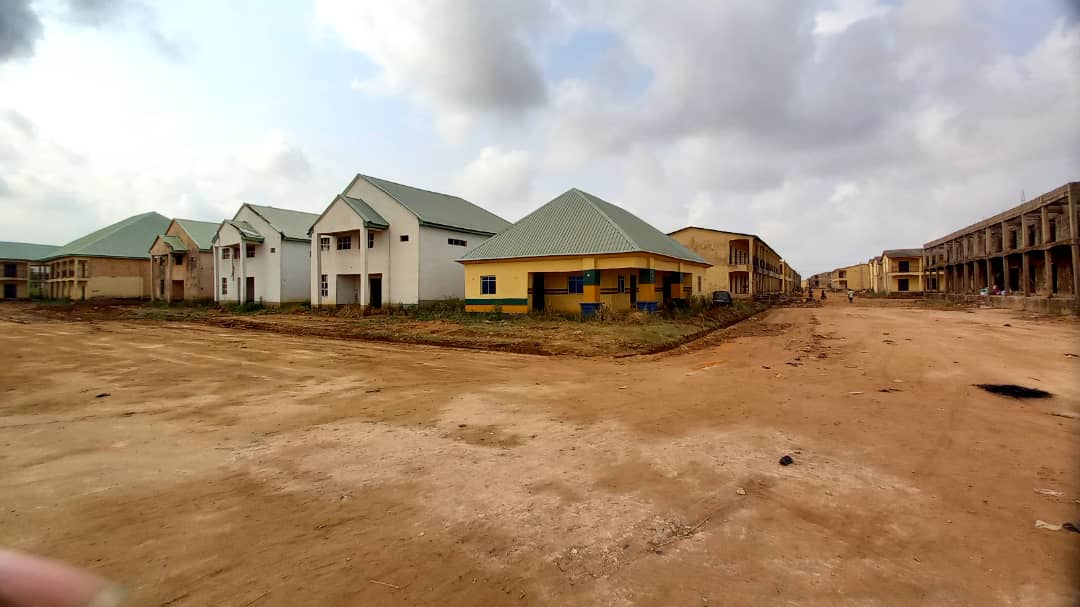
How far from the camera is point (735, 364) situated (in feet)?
39.8

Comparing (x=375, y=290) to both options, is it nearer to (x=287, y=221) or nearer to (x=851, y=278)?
(x=287, y=221)

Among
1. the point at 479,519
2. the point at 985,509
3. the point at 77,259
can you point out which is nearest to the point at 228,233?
the point at 77,259

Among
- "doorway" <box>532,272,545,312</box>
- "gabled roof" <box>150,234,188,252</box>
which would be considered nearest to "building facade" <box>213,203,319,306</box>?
"gabled roof" <box>150,234,188,252</box>

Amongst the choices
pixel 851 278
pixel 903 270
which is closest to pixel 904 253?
pixel 903 270

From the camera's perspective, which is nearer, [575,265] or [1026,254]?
[575,265]

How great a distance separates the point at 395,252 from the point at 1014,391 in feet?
93.3

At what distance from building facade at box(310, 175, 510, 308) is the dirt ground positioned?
20.2m

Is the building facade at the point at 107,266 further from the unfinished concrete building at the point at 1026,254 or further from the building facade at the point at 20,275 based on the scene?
the unfinished concrete building at the point at 1026,254

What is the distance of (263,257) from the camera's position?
3794 centimetres

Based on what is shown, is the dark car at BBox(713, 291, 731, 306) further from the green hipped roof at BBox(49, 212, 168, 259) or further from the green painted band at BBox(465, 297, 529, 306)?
the green hipped roof at BBox(49, 212, 168, 259)

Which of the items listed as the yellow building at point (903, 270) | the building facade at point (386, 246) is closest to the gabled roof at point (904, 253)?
the yellow building at point (903, 270)

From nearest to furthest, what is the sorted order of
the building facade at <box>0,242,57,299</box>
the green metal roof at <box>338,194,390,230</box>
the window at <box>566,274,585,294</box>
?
the window at <box>566,274,585,294</box> → the green metal roof at <box>338,194,390,230</box> → the building facade at <box>0,242,57,299</box>

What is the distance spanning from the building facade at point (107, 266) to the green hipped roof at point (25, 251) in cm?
976

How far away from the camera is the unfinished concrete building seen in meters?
24.8
